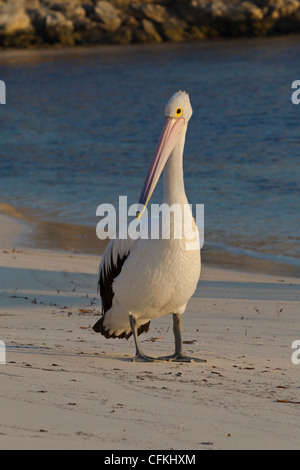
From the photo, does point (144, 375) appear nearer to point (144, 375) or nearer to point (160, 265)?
point (144, 375)

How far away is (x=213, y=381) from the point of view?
12.5 feet

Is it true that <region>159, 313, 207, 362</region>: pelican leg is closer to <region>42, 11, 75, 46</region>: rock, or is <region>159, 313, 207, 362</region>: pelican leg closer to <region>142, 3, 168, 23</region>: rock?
<region>42, 11, 75, 46</region>: rock

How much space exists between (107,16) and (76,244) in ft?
115

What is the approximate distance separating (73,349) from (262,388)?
124cm

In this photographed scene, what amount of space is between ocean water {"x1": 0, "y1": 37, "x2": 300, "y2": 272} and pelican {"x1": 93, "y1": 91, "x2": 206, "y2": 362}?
396cm

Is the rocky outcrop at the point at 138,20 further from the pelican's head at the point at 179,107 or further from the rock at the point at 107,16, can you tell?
the pelican's head at the point at 179,107

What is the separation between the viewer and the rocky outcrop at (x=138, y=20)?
136ft

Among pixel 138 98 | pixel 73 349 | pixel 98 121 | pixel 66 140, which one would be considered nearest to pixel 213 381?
pixel 73 349

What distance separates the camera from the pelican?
4.08 meters

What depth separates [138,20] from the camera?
43.2 meters

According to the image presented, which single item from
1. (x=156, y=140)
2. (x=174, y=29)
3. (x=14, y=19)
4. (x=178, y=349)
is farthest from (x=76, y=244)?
(x=174, y=29)

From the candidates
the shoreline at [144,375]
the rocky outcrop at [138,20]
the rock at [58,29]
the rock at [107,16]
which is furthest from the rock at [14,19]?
the shoreline at [144,375]

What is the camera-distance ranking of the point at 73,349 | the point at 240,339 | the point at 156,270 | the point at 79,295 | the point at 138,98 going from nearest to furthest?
the point at 156,270 → the point at 73,349 → the point at 240,339 → the point at 79,295 → the point at 138,98
